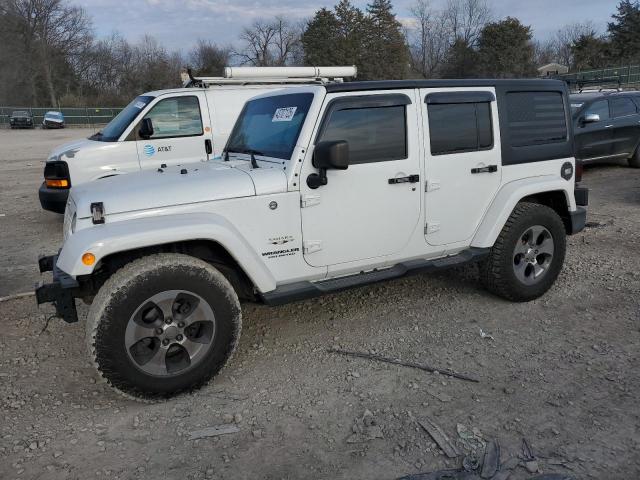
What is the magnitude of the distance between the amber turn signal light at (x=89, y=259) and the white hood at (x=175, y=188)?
311mm

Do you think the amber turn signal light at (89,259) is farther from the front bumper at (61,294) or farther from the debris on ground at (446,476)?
the debris on ground at (446,476)

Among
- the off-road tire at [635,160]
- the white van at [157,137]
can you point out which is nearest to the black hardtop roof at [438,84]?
the white van at [157,137]

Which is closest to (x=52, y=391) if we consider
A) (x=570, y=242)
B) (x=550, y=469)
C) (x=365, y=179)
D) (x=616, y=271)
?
(x=365, y=179)

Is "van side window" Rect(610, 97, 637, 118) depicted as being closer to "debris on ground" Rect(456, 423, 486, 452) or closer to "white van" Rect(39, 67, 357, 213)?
"white van" Rect(39, 67, 357, 213)

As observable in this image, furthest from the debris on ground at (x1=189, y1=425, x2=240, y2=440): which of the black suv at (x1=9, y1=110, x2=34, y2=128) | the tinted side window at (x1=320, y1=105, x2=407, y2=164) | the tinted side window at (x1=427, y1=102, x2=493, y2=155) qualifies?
the black suv at (x1=9, y1=110, x2=34, y2=128)

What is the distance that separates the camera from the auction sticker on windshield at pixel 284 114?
4.05m

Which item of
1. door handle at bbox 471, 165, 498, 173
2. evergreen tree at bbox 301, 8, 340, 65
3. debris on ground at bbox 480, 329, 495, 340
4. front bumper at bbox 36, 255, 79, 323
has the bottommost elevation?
debris on ground at bbox 480, 329, 495, 340

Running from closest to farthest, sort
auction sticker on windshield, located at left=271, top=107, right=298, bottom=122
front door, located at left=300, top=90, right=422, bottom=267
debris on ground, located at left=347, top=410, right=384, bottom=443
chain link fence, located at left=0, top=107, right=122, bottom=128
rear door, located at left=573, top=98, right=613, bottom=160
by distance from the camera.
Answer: debris on ground, located at left=347, top=410, right=384, bottom=443, front door, located at left=300, top=90, right=422, bottom=267, auction sticker on windshield, located at left=271, top=107, right=298, bottom=122, rear door, located at left=573, top=98, right=613, bottom=160, chain link fence, located at left=0, top=107, right=122, bottom=128

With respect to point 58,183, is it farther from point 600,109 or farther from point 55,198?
point 600,109

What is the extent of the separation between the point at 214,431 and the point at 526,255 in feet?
10.5

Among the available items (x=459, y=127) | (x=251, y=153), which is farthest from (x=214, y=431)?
(x=459, y=127)

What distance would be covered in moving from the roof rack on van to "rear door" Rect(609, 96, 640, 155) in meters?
5.86

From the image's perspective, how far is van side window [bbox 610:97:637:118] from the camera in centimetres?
1152

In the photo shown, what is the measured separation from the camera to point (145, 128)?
7695mm
